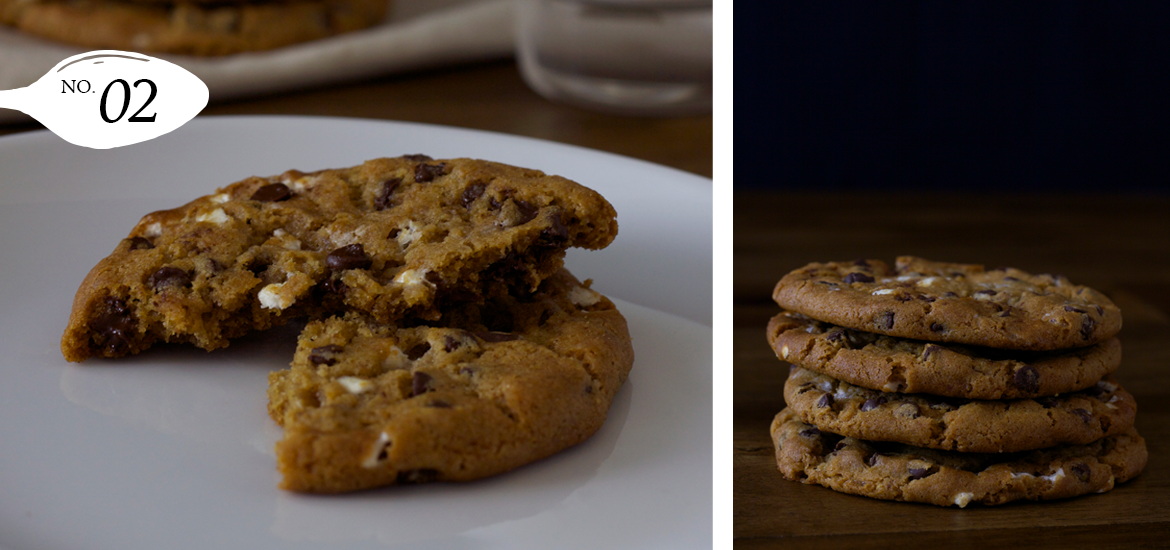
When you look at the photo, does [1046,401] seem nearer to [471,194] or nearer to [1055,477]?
[1055,477]

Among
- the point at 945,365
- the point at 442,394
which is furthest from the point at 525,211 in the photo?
the point at 945,365

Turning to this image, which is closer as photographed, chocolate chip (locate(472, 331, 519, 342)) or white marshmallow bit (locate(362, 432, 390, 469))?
white marshmallow bit (locate(362, 432, 390, 469))

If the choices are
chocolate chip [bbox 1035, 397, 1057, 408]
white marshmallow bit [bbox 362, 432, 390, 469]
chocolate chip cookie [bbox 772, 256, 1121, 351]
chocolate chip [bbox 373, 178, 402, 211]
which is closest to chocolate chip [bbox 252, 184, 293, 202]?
chocolate chip [bbox 373, 178, 402, 211]

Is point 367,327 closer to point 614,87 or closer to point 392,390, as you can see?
point 392,390

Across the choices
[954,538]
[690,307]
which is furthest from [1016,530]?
[690,307]

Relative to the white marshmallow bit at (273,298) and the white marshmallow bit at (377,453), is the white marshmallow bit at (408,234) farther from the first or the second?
the white marshmallow bit at (377,453)

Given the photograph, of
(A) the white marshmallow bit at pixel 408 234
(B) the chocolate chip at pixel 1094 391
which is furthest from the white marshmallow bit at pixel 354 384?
(B) the chocolate chip at pixel 1094 391

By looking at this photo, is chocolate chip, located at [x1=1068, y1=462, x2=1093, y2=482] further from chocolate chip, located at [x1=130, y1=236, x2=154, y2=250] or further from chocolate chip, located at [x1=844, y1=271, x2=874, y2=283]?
chocolate chip, located at [x1=130, y1=236, x2=154, y2=250]
